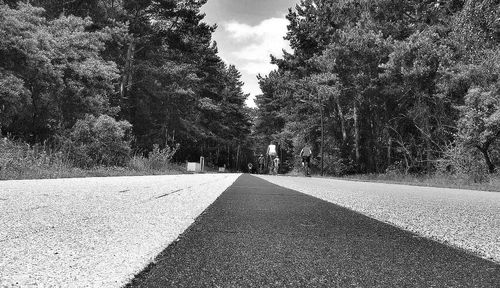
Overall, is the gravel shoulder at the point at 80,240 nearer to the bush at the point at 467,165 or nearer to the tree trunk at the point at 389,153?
the bush at the point at 467,165

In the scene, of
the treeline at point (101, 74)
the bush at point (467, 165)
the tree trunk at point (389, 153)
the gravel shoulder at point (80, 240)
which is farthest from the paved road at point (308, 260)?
the tree trunk at point (389, 153)

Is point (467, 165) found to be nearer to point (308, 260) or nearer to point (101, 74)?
point (101, 74)

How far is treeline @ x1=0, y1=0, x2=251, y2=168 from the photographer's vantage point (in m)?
11.9

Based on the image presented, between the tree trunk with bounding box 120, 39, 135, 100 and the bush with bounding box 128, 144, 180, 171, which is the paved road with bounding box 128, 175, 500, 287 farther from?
the tree trunk with bounding box 120, 39, 135, 100

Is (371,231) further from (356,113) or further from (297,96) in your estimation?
(297,96)

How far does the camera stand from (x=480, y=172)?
48.0 feet

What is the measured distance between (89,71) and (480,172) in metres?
14.5

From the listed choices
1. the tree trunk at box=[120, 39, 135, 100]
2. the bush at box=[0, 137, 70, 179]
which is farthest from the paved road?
the tree trunk at box=[120, 39, 135, 100]

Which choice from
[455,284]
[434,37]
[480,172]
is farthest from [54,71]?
[434,37]

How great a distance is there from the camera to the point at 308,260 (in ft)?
5.99

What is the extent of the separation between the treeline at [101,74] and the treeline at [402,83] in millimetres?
10255

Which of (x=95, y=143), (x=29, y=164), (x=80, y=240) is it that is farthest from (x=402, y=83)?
(x=80, y=240)

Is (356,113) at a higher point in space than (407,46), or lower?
lower

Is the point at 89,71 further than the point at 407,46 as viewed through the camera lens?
No
